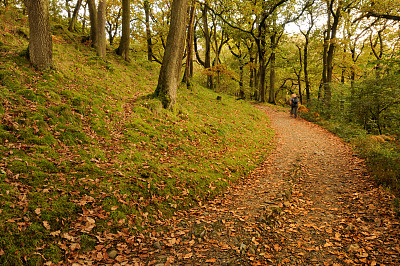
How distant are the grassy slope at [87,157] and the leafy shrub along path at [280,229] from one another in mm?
490

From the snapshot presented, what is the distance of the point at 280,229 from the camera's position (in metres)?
4.71

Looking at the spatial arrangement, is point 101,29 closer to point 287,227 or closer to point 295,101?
point 287,227

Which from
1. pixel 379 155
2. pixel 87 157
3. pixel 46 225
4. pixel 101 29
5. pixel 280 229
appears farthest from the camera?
pixel 101 29

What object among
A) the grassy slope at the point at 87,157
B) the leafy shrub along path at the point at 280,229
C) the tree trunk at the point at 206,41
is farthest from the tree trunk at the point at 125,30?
the leafy shrub along path at the point at 280,229

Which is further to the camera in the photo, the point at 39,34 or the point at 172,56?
the point at 172,56

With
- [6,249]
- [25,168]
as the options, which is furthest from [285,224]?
[25,168]

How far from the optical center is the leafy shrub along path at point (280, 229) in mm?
3828

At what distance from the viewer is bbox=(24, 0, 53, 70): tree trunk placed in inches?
300

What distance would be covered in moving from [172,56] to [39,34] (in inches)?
201

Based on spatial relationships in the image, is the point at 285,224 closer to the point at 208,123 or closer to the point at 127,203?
the point at 127,203

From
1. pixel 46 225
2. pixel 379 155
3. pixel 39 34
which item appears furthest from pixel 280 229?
pixel 39 34

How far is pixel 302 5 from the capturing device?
21406 millimetres

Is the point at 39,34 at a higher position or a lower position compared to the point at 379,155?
higher

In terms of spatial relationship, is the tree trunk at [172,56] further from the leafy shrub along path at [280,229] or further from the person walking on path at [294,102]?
the person walking on path at [294,102]
